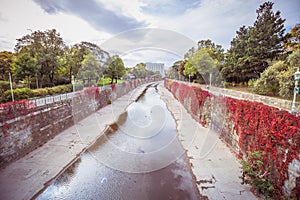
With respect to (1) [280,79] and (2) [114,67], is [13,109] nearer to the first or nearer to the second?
(1) [280,79]

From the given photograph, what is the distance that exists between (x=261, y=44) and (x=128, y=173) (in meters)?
18.8

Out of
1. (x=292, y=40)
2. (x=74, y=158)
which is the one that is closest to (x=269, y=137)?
(x=74, y=158)

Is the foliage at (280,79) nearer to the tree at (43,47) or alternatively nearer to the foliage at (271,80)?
the foliage at (271,80)

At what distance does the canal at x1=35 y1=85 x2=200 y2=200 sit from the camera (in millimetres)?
4113

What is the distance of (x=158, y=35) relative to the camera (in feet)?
26.5

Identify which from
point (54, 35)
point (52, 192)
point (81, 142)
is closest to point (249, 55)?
point (81, 142)

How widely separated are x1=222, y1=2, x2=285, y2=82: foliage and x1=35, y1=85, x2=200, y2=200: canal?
14487mm

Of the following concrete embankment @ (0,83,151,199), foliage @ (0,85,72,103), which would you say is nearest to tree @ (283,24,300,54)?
concrete embankment @ (0,83,151,199)

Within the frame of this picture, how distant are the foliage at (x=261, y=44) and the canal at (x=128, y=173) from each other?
14.5 meters

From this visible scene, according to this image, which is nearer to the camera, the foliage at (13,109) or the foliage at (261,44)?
the foliage at (13,109)

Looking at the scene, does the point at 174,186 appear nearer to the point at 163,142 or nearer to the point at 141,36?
the point at 163,142

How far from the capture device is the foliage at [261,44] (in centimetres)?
1495

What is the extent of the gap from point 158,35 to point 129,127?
20.0 ft

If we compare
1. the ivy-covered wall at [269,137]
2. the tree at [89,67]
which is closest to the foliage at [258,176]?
the ivy-covered wall at [269,137]
